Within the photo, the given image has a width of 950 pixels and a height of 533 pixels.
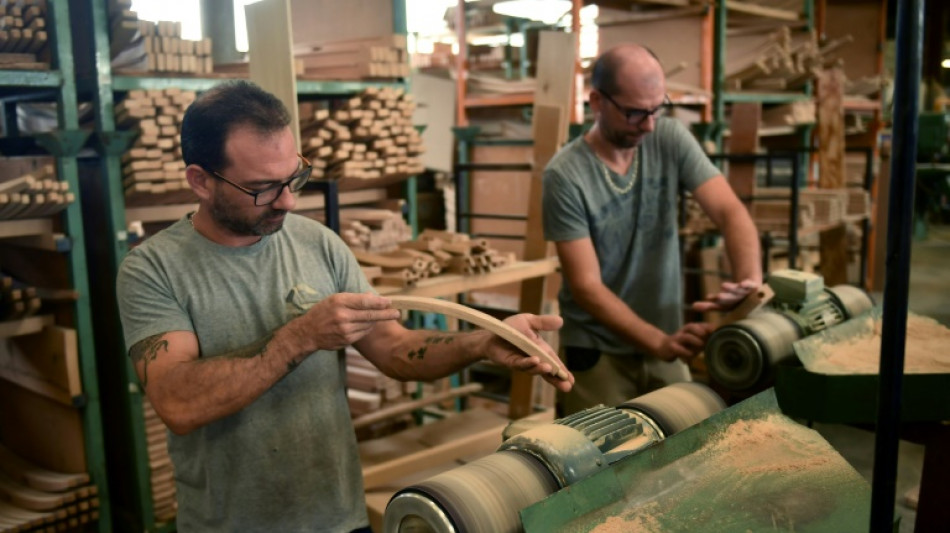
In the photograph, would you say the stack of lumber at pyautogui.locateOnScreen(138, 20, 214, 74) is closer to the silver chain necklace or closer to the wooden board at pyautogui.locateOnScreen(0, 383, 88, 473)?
the wooden board at pyautogui.locateOnScreen(0, 383, 88, 473)

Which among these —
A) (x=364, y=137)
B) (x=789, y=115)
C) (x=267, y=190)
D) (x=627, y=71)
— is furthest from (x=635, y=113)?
(x=789, y=115)

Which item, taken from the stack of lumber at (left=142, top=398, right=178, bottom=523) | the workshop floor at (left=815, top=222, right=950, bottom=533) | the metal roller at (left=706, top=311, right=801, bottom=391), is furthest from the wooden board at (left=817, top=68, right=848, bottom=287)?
the stack of lumber at (left=142, top=398, right=178, bottom=523)

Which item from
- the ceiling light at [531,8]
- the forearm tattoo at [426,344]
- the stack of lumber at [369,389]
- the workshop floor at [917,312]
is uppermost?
the ceiling light at [531,8]

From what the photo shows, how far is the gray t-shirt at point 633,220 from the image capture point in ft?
9.89

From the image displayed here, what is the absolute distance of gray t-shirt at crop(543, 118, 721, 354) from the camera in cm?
302

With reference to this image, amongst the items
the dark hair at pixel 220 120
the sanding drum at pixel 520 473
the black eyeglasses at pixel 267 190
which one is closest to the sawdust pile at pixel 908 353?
the sanding drum at pixel 520 473

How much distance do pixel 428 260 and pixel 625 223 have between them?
2.72ft

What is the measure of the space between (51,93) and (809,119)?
18.9 feet

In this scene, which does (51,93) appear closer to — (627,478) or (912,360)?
(627,478)

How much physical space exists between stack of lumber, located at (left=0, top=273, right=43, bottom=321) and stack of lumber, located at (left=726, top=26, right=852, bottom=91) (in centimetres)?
502

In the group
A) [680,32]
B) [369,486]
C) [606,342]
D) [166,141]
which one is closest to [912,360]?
[606,342]

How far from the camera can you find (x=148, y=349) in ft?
6.00

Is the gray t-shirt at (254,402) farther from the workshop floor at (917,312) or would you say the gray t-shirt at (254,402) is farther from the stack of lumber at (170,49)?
the stack of lumber at (170,49)

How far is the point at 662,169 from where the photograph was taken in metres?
3.11
